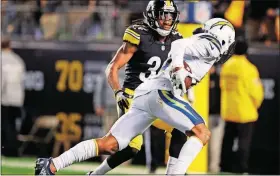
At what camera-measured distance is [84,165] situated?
46.8 ft

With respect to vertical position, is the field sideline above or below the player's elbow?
below

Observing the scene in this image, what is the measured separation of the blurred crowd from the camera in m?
15.0

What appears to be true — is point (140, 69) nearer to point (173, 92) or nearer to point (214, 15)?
point (173, 92)

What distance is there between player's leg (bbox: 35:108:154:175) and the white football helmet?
35.5 inches

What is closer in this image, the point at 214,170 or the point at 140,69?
the point at 140,69

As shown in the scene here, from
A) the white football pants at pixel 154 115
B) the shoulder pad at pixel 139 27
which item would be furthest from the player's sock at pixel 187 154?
the shoulder pad at pixel 139 27

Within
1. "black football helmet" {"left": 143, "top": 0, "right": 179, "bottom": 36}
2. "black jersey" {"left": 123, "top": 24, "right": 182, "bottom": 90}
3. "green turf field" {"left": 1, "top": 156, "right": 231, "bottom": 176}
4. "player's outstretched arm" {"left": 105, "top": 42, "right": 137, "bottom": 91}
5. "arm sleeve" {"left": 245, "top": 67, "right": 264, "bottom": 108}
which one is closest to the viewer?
"player's outstretched arm" {"left": 105, "top": 42, "right": 137, "bottom": 91}

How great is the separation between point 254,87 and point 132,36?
12.2 feet

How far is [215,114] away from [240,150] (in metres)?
1.41

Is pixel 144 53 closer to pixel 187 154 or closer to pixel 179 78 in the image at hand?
→ pixel 179 78

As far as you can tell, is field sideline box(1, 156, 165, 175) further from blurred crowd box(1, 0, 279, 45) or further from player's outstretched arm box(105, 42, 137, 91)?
player's outstretched arm box(105, 42, 137, 91)

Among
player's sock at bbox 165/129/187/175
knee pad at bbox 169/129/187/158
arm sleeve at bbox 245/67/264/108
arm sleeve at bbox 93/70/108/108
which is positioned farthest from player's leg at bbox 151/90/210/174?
arm sleeve at bbox 93/70/108/108

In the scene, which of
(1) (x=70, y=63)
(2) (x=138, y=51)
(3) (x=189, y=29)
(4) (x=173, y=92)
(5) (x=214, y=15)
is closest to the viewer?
(4) (x=173, y=92)

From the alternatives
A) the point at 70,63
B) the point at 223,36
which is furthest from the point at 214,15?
the point at 223,36
